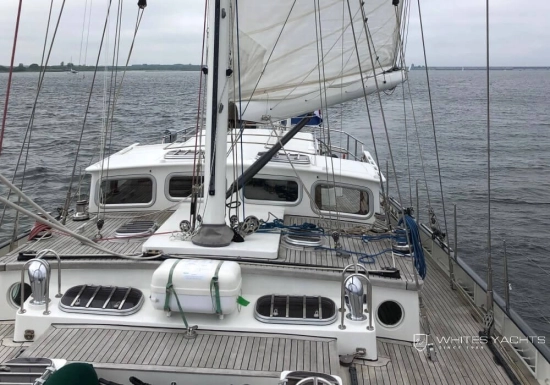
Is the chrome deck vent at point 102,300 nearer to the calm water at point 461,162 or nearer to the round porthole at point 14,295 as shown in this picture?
the round porthole at point 14,295

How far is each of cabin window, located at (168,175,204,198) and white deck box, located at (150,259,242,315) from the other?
4092 millimetres

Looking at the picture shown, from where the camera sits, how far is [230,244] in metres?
7.56

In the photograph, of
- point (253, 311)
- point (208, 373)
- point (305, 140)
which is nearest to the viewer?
point (208, 373)

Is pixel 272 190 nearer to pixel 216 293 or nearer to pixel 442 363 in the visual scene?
pixel 216 293

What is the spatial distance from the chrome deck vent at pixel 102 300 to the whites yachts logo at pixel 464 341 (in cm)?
369

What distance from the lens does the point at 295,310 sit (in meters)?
6.89

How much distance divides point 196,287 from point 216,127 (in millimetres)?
2127

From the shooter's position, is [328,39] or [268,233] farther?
[328,39]

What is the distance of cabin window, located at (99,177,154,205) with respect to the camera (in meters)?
10.6

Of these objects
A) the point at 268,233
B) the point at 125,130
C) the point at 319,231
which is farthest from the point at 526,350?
the point at 125,130

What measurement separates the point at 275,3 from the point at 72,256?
472 cm

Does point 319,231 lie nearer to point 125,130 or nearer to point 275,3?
point 275,3

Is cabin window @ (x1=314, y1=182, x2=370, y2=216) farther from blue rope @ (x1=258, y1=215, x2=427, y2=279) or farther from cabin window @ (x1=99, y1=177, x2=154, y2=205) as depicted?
cabin window @ (x1=99, y1=177, x2=154, y2=205)

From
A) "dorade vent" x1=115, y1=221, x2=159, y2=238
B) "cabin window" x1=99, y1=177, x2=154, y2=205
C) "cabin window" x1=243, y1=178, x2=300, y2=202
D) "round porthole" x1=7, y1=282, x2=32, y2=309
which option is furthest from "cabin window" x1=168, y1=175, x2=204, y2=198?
"round porthole" x1=7, y1=282, x2=32, y2=309
